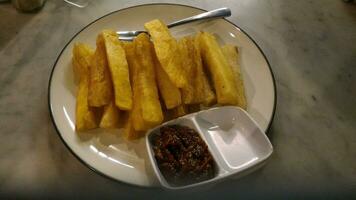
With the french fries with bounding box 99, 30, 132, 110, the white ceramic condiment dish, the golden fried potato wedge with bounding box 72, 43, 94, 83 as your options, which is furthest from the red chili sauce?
the golden fried potato wedge with bounding box 72, 43, 94, 83

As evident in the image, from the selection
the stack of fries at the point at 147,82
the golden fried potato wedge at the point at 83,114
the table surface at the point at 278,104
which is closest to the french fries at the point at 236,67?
the stack of fries at the point at 147,82

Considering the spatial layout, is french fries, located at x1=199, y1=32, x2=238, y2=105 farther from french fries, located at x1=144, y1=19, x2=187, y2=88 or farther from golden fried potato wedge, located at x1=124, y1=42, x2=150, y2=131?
golden fried potato wedge, located at x1=124, y1=42, x2=150, y2=131

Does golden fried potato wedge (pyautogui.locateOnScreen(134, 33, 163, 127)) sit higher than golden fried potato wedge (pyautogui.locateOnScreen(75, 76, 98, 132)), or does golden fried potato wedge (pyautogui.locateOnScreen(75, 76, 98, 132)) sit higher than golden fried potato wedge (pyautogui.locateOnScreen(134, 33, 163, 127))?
golden fried potato wedge (pyautogui.locateOnScreen(134, 33, 163, 127))

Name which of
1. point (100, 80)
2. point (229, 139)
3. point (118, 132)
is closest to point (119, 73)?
point (100, 80)

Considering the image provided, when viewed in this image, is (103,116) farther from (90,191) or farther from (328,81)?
(328,81)

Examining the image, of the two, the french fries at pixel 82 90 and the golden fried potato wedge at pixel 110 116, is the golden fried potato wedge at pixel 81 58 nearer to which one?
the french fries at pixel 82 90
